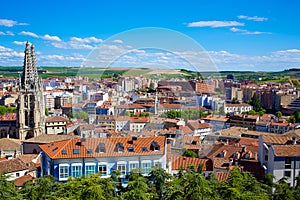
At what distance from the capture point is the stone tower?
24.9 metres

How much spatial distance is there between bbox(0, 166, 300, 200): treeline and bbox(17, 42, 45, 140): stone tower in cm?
1575

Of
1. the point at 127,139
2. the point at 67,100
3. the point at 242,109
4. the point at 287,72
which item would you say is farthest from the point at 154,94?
the point at 287,72

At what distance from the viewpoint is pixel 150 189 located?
9.53 meters

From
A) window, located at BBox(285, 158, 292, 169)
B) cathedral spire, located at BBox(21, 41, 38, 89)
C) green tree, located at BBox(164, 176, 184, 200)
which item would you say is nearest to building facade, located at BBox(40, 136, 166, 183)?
green tree, located at BBox(164, 176, 184, 200)

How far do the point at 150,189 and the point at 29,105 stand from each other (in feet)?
59.9

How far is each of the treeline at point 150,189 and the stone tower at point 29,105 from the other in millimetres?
15753

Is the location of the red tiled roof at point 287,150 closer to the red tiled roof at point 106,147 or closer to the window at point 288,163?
the window at point 288,163

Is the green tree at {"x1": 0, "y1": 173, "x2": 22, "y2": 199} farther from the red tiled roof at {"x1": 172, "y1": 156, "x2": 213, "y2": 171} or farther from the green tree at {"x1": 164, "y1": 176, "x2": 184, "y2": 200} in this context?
the red tiled roof at {"x1": 172, "y1": 156, "x2": 213, "y2": 171}

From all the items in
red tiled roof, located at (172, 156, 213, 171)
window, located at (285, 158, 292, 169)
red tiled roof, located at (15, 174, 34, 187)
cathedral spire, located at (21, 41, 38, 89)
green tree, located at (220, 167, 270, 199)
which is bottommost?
red tiled roof, located at (15, 174, 34, 187)

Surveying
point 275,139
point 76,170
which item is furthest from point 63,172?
point 275,139

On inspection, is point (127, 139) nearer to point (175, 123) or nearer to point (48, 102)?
point (175, 123)

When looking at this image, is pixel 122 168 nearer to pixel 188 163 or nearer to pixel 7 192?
pixel 188 163

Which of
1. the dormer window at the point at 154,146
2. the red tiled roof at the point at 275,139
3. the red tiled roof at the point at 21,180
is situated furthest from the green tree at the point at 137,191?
the red tiled roof at the point at 275,139

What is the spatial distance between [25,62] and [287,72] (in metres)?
98.6
